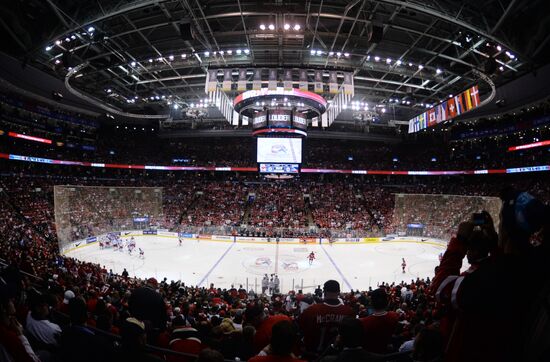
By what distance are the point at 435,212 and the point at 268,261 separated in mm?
17679

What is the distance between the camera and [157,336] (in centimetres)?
392

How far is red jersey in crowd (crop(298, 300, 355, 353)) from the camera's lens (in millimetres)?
3301

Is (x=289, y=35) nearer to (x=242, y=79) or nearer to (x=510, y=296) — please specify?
(x=242, y=79)

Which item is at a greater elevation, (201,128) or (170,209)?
(201,128)

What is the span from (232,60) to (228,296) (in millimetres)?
16780

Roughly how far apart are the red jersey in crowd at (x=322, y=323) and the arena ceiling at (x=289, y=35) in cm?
1394

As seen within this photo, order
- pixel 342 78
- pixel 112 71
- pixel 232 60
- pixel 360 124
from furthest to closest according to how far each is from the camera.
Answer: pixel 360 124, pixel 112 71, pixel 232 60, pixel 342 78

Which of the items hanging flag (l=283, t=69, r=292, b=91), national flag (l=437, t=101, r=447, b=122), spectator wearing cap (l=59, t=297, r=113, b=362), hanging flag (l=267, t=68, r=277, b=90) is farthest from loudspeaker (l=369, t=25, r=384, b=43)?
spectator wearing cap (l=59, t=297, r=113, b=362)

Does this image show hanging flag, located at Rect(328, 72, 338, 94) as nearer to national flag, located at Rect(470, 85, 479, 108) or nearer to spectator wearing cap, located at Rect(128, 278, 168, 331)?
national flag, located at Rect(470, 85, 479, 108)

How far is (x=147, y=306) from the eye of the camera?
12.7 ft

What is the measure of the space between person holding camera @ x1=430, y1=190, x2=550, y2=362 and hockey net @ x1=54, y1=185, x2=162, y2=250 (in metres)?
25.2

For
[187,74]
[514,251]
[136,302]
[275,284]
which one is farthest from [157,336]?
[187,74]

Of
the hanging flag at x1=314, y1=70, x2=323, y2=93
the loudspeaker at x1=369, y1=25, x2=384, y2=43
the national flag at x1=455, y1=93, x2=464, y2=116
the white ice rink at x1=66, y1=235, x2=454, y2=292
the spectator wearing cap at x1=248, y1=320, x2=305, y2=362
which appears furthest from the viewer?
the hanging flag at x1=314, y1=70, x2=323, y2=93

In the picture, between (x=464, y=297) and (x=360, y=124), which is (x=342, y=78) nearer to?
(x=464, y=297)
